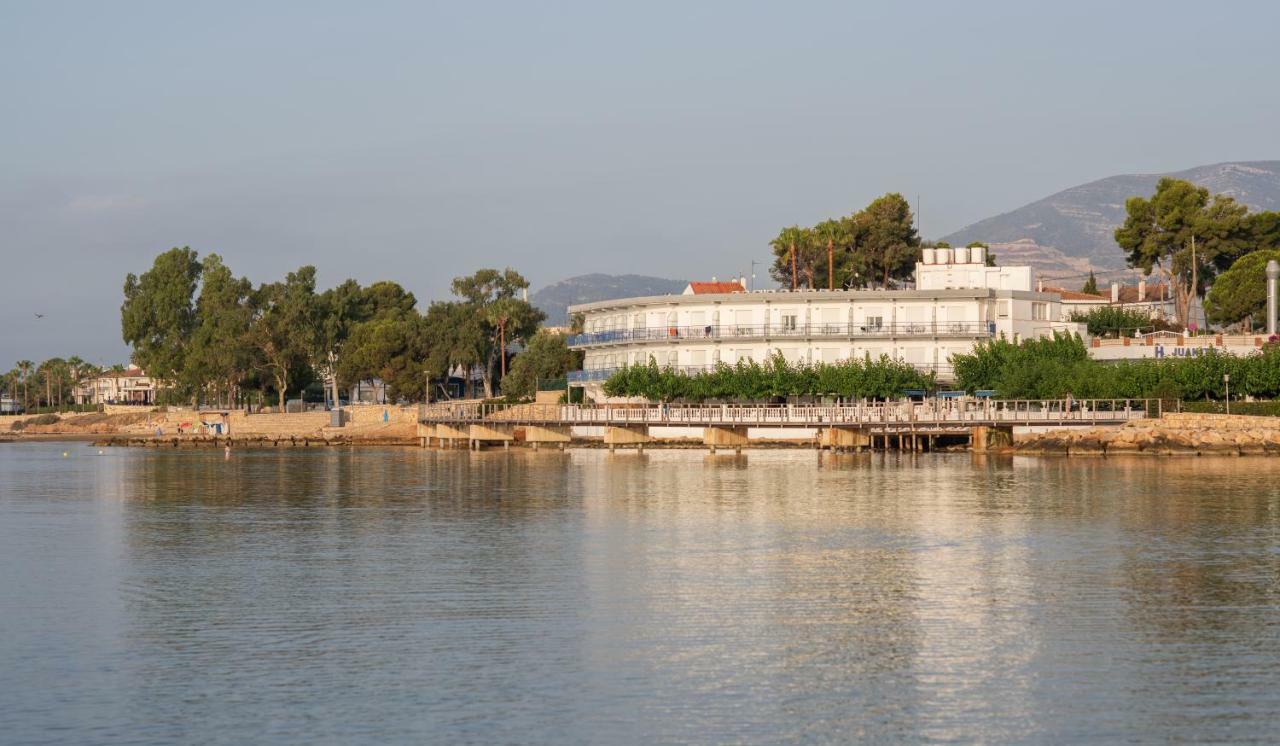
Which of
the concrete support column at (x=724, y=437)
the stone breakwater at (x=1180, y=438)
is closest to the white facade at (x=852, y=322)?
the concrete support column at (x=724, y=437)

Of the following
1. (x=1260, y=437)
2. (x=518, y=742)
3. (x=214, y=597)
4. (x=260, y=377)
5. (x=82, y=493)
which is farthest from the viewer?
(x=260, y=377)

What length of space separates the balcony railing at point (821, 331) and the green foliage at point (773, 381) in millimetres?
1920

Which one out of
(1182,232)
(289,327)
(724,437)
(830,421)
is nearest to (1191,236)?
(1182,232)

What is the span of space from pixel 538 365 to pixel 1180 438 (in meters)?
53.1

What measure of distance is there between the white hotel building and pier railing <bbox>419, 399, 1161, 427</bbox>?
404 cm

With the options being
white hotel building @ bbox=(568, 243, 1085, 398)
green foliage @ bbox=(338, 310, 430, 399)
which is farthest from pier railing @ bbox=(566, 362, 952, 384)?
green foliage @ bbox=(338, 310, 430, 399)

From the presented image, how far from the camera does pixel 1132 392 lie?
72438 mm

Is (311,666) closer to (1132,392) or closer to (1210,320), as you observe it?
(1132,392)

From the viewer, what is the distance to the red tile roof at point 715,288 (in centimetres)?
10009

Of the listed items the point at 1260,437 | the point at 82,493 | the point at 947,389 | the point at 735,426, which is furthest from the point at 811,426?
the point at 82,493

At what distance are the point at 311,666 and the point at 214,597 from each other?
717cm

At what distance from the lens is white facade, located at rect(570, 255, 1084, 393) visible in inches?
3440

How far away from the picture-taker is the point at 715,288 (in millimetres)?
100875

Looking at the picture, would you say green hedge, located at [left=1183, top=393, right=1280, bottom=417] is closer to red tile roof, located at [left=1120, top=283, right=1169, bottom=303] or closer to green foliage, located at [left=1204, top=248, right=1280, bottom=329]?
green foliage, located at [left=1204, top=248, right=1280, bottom=329]
